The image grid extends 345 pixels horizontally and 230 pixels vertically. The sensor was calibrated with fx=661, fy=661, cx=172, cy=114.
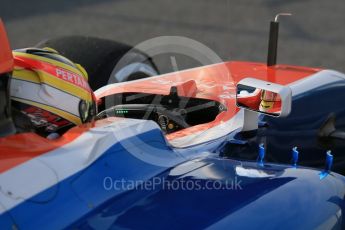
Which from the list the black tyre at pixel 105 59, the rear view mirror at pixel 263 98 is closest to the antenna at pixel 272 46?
the rear view mirror at pixel 263 98

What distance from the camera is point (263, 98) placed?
2410 mm

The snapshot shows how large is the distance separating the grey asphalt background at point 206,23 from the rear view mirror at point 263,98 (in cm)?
302

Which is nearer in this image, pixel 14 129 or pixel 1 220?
pixel 1 220

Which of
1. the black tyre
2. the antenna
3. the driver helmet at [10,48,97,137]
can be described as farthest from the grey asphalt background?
the driver helmet at [10,48,97,137]

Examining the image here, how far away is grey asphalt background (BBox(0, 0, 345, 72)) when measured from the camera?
5.78 m

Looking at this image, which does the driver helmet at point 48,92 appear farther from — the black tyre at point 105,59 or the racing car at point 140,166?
the black tyre at point 105,59

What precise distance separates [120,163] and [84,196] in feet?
0.51

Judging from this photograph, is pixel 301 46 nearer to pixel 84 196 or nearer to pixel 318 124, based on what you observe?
pixel 318 124

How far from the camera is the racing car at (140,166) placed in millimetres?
1754

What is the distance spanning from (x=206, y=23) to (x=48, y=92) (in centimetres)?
471


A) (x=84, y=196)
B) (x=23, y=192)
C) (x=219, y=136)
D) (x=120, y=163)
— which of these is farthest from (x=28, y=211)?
(x=219, y=136)

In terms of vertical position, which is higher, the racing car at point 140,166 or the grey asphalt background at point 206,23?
the racing car at point 140,166

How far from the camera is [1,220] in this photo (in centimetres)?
163

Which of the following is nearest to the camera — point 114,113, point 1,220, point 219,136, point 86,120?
point 1,220
